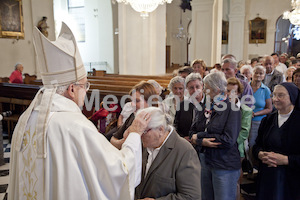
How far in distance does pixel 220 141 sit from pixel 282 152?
550 mm

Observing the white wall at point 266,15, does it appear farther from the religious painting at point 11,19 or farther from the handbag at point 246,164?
the handbag at point 246,164

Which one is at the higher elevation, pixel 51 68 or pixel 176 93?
pixel 51 68

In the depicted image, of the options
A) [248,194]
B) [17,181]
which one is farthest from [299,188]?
[17,181]

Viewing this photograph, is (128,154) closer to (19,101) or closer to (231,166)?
(231,166)

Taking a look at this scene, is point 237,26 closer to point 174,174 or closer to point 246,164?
point 246,164

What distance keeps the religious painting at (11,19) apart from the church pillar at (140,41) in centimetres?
503

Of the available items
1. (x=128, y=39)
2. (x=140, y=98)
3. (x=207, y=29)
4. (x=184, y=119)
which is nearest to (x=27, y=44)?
(x=128, y=39)

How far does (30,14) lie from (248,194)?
11771 mm

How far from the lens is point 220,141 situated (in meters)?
2.67

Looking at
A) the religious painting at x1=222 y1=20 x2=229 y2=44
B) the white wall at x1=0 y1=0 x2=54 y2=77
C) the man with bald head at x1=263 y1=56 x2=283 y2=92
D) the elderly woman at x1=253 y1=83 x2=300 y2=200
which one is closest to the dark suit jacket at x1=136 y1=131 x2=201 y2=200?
the elderly woman at x1=253 y1=83 x2=300 y2=200

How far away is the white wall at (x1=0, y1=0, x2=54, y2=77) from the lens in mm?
11273

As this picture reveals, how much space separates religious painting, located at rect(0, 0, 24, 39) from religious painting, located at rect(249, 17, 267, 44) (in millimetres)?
14391

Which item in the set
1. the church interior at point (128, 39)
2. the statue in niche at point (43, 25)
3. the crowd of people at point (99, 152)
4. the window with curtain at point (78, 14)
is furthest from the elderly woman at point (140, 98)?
the window with curtain at point (78, 14)

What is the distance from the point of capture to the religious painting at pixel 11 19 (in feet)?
35.8
